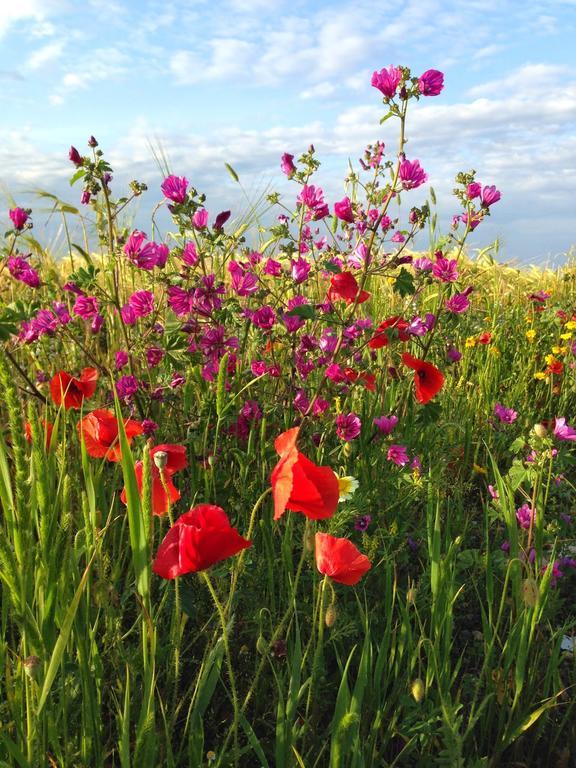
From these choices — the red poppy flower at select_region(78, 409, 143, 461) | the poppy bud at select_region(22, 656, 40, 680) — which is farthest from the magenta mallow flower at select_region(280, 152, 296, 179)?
the poppy bud at select_region(22, 656, 40, 680)

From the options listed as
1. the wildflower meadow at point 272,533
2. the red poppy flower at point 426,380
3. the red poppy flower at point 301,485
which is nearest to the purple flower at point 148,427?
the wildflower meadow at point 272,533

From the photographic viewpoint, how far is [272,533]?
5.47 ft

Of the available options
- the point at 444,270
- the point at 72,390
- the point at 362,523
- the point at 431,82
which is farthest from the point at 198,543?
the point at 444,270

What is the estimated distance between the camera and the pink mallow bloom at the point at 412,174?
71.1 inches

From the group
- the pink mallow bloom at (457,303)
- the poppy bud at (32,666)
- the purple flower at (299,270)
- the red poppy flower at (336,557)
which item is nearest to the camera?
the poppy bud at (32,666)

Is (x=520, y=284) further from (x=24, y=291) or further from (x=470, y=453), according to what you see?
(x=24, y=291)

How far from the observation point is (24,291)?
144 inches

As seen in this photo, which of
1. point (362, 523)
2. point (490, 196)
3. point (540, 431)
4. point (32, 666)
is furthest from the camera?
point (490, 196)

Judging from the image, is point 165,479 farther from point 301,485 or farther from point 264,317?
point 264,317

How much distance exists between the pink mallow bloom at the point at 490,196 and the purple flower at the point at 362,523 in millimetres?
1141

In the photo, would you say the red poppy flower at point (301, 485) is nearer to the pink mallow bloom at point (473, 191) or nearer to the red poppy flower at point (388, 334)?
the red poppy flower at point (388, 334)

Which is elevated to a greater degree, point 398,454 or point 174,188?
point 174,188

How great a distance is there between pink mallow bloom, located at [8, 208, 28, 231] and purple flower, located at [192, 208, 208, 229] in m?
0.79

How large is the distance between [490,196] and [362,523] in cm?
118
